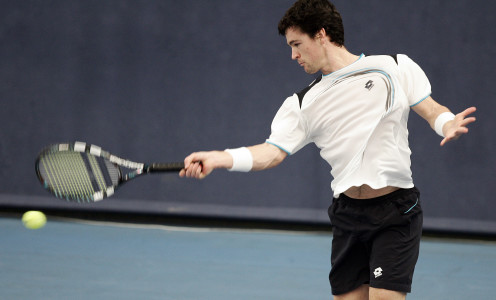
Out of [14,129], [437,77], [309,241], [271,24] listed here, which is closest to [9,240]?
[14,129]

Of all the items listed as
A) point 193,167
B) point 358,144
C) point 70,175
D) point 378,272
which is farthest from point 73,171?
point 378,272

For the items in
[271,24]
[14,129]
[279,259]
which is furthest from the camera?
[14,129]

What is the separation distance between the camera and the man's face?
10.1 ft

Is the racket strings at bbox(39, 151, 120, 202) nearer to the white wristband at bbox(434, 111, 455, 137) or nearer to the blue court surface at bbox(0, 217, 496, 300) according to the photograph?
the blue court surface at bbox(0, 217, 496, 300)

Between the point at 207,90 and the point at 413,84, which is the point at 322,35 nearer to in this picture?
the point at 413,84

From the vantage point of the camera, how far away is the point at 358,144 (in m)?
2.98

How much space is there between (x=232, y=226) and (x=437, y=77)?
272 cm

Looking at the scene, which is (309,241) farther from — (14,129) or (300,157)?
(14,129)

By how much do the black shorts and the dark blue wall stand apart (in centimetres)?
404

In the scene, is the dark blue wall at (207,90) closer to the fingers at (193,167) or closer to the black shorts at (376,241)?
the black shorts at (376,241)

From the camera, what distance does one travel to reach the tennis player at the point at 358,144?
2961mm

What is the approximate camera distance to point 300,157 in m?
7.29

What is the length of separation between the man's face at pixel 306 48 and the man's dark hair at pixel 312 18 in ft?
0.08

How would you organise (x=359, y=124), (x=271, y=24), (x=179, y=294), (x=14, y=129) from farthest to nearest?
(x=14, y=129) < (x=271, y=24) < (x=179, y=294) < (x=359, y=124)
